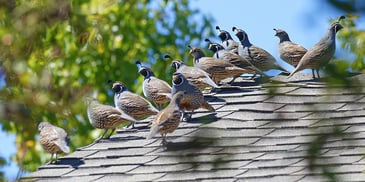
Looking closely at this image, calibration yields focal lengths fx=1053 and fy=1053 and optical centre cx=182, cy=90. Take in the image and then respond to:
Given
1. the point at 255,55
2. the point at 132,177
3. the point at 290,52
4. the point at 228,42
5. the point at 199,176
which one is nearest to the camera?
the point at 199,176

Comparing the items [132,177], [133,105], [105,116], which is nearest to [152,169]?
[132,177]

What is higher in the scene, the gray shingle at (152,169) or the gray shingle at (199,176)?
the gray shingle at (152,169)

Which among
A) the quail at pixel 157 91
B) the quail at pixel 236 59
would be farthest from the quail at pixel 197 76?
the quail at pixel 236 59

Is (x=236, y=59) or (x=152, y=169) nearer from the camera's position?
(x=152, y=169)

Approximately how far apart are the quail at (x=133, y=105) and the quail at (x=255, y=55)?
3.70ft

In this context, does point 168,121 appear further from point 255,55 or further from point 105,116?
point 255,55

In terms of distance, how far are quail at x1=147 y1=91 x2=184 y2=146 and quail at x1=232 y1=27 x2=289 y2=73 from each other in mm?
1704

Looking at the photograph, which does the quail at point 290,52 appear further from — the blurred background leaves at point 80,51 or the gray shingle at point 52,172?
the gray shingle at point 52,172

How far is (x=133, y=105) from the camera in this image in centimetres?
979

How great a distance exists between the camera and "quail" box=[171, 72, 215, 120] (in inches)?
314

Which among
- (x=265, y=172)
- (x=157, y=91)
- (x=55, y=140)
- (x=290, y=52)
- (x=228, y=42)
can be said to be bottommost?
(x=265, y=172)

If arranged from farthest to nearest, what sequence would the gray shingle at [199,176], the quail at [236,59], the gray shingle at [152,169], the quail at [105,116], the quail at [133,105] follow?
the quail at [105,116] < the quail at [236,59] < the quail at [133,105] < the gray shingle at [152,169] < the gray shingle at [199,176]

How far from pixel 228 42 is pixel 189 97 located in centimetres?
331

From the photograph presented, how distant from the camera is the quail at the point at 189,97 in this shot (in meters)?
7.98
